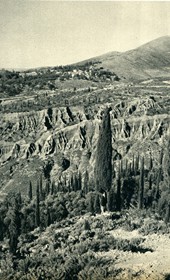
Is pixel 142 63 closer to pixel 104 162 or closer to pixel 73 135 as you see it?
pixel 73 135

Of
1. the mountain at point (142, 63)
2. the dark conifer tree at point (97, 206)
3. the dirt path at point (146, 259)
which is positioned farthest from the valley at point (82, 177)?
the mountain at point (142, 63)

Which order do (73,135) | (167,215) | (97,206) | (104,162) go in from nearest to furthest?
(167,215) < (97,206) < (104,162) < (73,135)

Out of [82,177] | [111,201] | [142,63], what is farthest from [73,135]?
[142,63]

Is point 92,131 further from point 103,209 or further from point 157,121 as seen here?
point 103,209

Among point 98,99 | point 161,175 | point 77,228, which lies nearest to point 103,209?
point 77,228

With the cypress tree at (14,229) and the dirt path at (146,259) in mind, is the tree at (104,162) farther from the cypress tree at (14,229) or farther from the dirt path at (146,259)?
the cypress tree at (14,229)

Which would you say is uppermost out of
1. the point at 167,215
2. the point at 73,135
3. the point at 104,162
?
the point at 73,135
